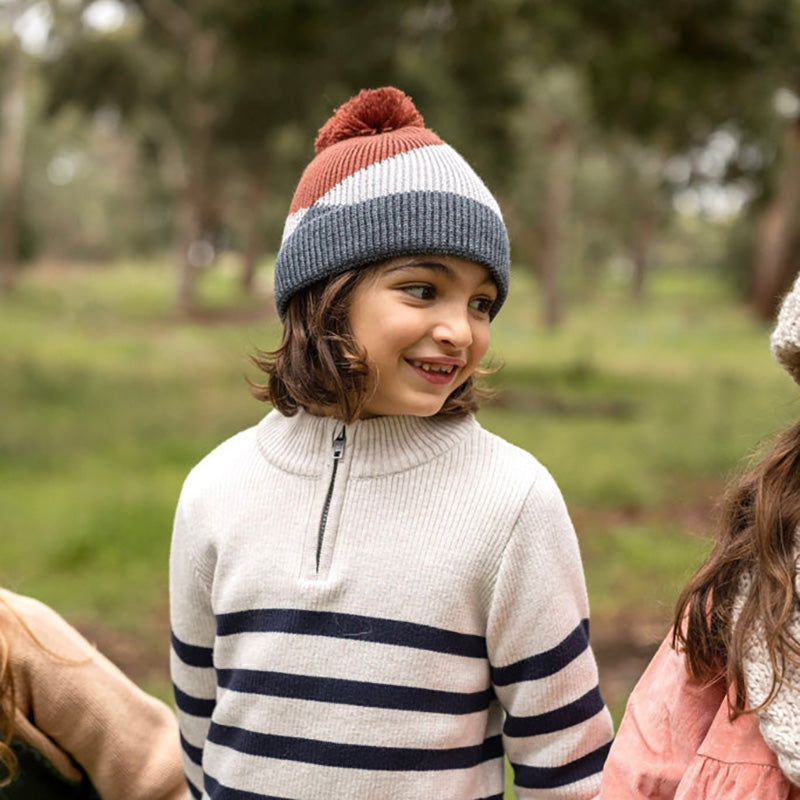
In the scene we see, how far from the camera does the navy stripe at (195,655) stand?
1778 millimetres

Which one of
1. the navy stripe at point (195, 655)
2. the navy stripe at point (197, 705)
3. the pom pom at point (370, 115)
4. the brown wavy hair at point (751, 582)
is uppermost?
the pom pom at point (370, 115)

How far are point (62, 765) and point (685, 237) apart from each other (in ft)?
179

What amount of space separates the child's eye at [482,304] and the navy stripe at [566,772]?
660 mm

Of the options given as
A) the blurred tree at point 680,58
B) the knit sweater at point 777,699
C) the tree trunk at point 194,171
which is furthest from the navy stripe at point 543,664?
the tree trunk at point 194,171

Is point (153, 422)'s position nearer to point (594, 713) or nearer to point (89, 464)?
point (89, 464)

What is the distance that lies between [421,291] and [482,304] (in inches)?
5.1

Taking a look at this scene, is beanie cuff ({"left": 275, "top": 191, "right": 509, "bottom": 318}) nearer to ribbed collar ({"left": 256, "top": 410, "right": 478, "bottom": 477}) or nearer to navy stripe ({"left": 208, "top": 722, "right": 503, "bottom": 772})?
ribbed collar ({"left": 256, "top": 410, "right": 478, "bottom": 477})

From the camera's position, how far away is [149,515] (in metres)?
5.69

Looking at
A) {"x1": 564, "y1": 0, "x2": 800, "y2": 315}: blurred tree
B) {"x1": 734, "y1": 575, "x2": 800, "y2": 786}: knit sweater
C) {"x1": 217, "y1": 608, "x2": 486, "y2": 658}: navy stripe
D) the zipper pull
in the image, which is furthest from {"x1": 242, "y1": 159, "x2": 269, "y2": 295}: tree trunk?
{"x1": 734, "y1": 575, "x2": 800, "y2": 786}: knit sweater

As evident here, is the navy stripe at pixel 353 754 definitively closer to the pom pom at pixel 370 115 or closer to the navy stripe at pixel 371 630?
the navy stripe at pixel 371 630

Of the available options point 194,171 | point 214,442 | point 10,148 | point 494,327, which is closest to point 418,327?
point 214,442

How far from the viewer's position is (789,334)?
4.51 ft

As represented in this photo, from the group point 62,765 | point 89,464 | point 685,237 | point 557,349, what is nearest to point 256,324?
point 557,349

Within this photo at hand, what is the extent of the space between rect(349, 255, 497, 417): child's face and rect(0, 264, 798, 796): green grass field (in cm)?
27
